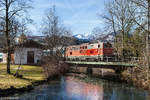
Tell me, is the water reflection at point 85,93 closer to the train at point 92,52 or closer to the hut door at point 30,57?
the train at point 92,52

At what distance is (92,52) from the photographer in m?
35.2

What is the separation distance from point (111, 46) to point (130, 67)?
332 inches

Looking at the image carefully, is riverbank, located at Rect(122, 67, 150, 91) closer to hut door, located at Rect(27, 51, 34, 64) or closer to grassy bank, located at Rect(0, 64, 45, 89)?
grassy bank, located at Rect(0, 64, 45, 89)

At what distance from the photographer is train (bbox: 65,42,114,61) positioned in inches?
1273

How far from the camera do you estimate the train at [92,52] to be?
1273 inches

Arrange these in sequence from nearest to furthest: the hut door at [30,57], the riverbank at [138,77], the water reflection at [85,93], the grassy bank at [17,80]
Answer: the water reflection at [85,93], the grassy bank at [17,80], the riverbank at [138,77], the hut door at [30,57]

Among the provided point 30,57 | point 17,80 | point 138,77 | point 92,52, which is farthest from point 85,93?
point 30,57

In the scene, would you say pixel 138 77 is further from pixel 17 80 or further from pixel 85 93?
pixel 17 80

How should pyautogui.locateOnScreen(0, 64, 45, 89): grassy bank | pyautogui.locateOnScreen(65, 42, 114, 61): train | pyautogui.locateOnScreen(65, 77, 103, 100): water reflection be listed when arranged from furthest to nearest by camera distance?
pyautogui.locateOnScreen(65, 42, 114, 61): train
pyautogui.locateOnScreen(0, 64, 45, 89): grassy bank
pyautogui.locateOnScreen(65, 77, 103, 100): water reflection

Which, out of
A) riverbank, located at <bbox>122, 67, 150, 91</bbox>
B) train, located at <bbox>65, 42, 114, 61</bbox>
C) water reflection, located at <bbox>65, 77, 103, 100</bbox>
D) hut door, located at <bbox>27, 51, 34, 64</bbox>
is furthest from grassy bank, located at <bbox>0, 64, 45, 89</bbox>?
hut door, located at <bbox>27, 51, 34, 64</bbox>

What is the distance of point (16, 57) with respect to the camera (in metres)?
37.2

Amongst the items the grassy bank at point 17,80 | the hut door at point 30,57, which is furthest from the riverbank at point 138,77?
the hut door at point 30,57

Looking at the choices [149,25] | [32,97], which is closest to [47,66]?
[32,97]

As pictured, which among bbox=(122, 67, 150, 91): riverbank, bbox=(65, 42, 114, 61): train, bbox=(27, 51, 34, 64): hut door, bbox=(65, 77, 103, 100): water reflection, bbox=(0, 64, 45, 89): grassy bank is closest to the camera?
bbox=(65, 77, 103, 100): water reflection
